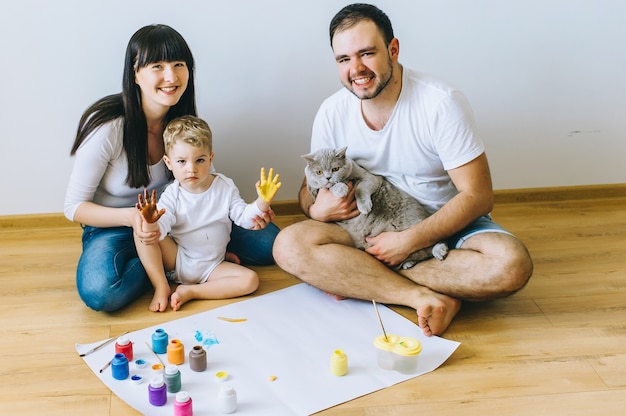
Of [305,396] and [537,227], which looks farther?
[537,227]

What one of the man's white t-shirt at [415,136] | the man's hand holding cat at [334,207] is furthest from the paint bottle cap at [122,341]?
the man's white t-shirt at [415,136]

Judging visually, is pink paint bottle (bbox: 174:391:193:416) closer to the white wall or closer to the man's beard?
the man's beard

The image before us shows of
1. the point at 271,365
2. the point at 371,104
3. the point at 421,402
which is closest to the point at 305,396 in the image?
the point at 271,365

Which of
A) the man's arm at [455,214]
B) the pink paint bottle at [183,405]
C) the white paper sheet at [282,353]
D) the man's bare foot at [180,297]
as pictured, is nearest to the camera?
the pink paint bottle at [183,405]

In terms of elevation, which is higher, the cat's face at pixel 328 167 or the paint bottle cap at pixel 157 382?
the cat's face at pixel 328 167

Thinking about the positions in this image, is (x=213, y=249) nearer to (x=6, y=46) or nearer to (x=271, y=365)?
(x=271, y=365)

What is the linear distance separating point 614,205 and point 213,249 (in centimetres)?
173

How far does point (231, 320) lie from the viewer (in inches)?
83.0

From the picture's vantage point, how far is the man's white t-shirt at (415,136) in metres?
2.07

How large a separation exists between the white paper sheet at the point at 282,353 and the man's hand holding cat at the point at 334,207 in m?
0.25

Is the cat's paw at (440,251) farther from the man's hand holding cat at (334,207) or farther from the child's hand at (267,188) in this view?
the child's hand at (267,188)

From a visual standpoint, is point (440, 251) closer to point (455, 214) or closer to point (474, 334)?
point (455, 214)

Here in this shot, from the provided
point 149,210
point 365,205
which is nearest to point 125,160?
point 149,210

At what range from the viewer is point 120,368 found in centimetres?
180
